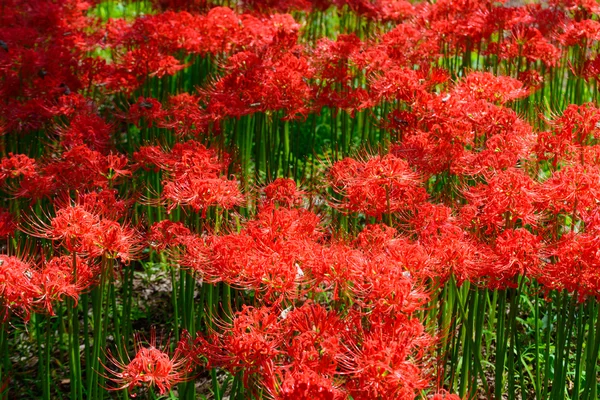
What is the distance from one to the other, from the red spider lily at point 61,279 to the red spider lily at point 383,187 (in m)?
1.13

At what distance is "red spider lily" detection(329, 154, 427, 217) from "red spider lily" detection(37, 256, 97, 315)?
1.13m

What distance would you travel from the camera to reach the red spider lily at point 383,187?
11.2 ft

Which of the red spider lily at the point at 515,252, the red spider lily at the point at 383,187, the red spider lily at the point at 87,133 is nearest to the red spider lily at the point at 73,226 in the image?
the red spider lily at the point at 383,187

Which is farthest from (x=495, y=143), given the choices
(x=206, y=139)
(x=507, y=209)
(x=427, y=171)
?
(x=206, y=139)

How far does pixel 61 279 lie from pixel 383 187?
1.35 meters

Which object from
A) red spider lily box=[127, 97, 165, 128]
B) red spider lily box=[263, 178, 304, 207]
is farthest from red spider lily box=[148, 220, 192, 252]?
red spider lily box=[127, 97, 165, 128]

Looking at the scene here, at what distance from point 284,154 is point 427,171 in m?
1.59

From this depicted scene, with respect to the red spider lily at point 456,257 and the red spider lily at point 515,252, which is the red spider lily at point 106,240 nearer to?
the red spider lily at point 456,257

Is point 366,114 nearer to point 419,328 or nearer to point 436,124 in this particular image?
point 436,124

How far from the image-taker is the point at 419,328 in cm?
262

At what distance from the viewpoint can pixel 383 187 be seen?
3.61 m

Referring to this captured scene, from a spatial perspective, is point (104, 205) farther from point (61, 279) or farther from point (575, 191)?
point (575, 191)

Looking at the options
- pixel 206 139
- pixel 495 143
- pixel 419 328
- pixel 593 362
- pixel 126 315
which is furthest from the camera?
pixel 206 139

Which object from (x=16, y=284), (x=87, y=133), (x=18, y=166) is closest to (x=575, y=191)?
(x=16, y=284)
